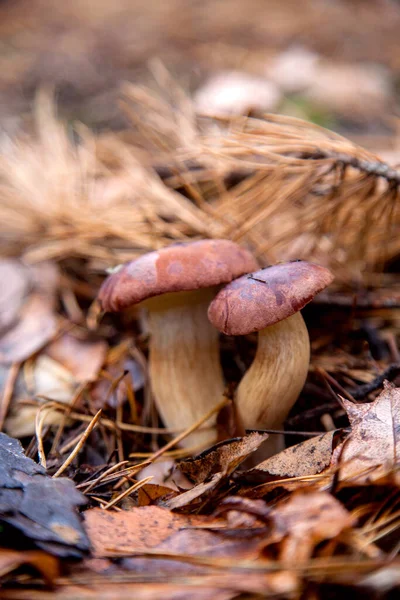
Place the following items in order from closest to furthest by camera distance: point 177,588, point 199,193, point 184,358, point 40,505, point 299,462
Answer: point 177,588, point 40,505, point 299,462, point 184,358, point 199,193

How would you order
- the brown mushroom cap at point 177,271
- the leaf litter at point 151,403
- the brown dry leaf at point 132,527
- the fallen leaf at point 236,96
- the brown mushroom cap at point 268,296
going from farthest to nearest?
the fallen leaf at point 236,96 → the brown mushroom cap at point 177,271 → the brown mushroom cap at point 268,296 → the brown dry leaf at point 132,527 → the leaf litter at point 151,403

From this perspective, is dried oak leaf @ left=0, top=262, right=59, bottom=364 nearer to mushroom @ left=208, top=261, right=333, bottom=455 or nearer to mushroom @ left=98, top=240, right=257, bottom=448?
mushroom @ left=98, top=240, right=257, bottom=448

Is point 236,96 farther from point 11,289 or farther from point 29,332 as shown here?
point 29,332

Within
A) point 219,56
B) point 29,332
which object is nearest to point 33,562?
point 29,332

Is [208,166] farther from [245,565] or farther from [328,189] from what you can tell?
[245,565]

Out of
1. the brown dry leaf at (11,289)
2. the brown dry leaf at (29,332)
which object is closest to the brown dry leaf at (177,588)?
the brown dry leaf at (29,332)

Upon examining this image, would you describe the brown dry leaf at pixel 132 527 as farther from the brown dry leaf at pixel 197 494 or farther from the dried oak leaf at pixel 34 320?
the dried oak leaf at pixel 34 320

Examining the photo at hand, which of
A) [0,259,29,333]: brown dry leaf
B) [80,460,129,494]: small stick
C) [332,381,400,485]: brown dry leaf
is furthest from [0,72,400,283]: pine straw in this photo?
[80,460,129,494]: small stick

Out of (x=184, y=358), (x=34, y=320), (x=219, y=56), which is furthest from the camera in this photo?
(x=219, y=56)

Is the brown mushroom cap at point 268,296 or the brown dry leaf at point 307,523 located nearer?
the brown dry leaf at point 307,523
